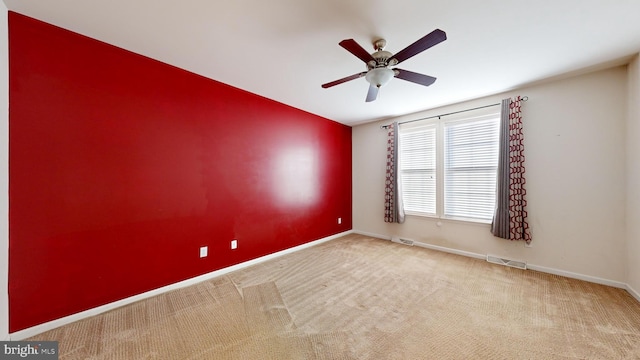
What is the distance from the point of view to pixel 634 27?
69.7 inches

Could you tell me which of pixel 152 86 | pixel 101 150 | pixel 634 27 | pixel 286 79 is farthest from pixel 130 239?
pixel 634 27

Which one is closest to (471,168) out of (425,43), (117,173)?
(425,43)

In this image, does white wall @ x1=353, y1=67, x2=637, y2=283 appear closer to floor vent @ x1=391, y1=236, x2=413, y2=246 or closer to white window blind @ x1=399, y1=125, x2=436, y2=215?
white window blind @ x1=399, y1=125, x2=436, y2=215

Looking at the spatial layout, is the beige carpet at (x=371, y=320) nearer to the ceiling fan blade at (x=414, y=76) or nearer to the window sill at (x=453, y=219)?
the window sill at (x=453, y=219)

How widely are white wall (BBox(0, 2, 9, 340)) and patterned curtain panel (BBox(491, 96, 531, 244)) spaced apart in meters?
4.97

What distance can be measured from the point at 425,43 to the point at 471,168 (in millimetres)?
2592

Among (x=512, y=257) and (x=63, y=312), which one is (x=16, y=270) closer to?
(x=63, y=312)

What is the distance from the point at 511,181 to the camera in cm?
295

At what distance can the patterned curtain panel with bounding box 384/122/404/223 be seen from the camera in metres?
4.11

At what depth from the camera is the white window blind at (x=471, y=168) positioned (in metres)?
3.23

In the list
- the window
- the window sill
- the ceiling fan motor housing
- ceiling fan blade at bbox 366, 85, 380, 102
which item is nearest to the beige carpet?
the window sill

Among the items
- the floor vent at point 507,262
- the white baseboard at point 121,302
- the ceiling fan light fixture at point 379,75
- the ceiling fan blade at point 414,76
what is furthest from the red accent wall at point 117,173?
the floor vent at point 507,262

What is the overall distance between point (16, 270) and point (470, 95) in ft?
16.9

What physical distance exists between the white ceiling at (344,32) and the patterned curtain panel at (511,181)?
19.2 inches
